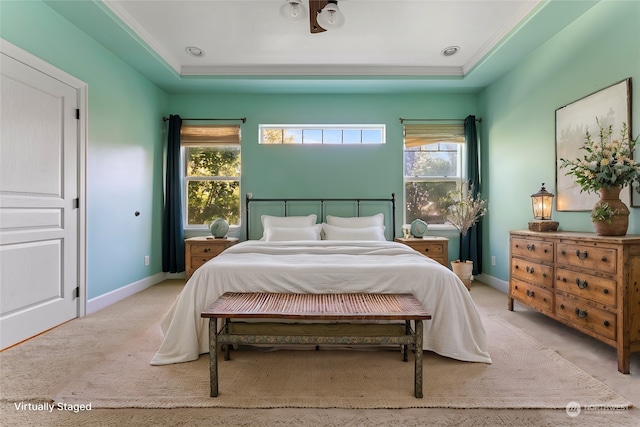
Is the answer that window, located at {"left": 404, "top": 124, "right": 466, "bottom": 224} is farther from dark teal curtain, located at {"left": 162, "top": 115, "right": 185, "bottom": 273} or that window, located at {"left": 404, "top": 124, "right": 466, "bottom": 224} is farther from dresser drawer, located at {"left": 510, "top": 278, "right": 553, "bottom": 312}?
dark teal curtain, located at {"left": 162, "top": 115, "right": 185, "bottom": 273}

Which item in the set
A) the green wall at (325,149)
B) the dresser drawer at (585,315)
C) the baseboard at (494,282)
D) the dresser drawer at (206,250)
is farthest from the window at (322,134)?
the dresser drawer at (585,315)

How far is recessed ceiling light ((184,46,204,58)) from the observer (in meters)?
3.41

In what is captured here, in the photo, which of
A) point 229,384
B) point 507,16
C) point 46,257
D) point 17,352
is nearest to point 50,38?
point 46,257

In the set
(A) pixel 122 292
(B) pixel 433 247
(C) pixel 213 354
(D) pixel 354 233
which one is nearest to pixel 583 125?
(B) pixel 433 247

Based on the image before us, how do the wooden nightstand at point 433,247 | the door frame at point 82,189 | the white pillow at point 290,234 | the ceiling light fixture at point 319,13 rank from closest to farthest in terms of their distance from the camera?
the ceiling light fixture at point 319,13
the door frame at point 82,189
the white pillow at point 290,234
the wooden nightstand at point 433,247

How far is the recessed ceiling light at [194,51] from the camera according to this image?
3.41 m

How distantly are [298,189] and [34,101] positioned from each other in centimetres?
278

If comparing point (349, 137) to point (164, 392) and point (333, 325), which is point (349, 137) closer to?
point (333, 325)

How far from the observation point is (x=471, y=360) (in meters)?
1.99

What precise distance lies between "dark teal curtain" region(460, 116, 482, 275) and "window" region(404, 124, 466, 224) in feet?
0.51

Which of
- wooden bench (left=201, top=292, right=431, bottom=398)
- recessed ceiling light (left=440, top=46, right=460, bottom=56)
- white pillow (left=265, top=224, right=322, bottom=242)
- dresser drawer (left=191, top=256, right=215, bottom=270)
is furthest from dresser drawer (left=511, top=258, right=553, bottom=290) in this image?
dresser drawer (left=191, top=256, right=215, bottom=270)

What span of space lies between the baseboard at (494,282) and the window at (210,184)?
3.47m

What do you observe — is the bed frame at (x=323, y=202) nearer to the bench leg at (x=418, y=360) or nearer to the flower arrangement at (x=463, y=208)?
the flower arrangement at (x=463, y=208)

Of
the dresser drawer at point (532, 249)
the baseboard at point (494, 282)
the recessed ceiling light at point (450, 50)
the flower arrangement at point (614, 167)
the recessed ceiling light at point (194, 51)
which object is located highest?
the recessed ceiling light at point (450, 50)
